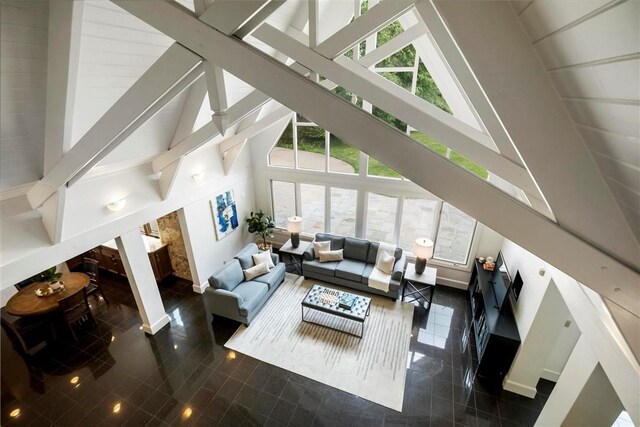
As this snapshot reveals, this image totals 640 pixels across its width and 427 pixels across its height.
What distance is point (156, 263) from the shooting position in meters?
5.83

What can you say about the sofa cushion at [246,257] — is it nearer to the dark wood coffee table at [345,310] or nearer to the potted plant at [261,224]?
the potted plant at [261,224]

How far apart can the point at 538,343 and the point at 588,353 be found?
4.34ft

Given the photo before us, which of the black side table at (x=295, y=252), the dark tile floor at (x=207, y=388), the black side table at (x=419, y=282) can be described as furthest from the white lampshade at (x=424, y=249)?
the black side table at (x=295, y=252)

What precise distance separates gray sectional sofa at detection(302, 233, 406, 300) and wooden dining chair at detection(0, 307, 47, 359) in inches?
181

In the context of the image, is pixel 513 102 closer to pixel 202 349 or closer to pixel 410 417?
pixel 410 417

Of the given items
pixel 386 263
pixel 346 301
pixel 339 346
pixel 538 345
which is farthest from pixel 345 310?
pixel 538 345

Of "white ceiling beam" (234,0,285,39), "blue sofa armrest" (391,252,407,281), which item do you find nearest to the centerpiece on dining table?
"white ceiling beam" (234,0,285,39)

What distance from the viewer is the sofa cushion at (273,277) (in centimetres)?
549

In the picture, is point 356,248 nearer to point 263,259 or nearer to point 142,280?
point 263,259

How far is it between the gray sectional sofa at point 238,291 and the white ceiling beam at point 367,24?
405cm

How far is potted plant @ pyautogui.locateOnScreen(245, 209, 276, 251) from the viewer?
6742 mm

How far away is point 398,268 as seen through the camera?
221 inches

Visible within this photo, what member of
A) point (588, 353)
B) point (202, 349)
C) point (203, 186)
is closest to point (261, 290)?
point (202, 349)

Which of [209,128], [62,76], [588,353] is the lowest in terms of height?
[588,353]
